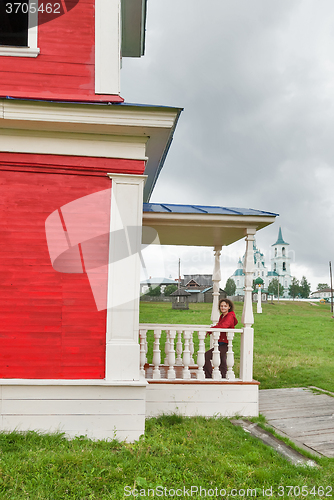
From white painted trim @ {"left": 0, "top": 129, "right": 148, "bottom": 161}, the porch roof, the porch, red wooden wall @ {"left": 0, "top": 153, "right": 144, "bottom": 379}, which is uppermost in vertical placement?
white painted trim @ {"left": 0, "top": 129, "right": 148, "bottom": 161}

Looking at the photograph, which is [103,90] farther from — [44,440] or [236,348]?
[236,348]

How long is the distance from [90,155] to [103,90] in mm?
979

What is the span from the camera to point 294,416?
20.2 feet

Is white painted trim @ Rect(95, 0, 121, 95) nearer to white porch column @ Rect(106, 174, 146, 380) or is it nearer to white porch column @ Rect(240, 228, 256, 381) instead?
white porch column @ Rect(106, 174, 146, 380)

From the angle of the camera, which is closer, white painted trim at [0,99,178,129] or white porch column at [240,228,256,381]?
white painted trim at [0,99,178,129]

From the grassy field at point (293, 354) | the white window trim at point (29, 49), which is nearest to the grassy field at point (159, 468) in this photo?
the grassy field at point (293, 354)

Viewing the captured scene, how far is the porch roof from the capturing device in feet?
19.8

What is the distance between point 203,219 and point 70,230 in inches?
85.3

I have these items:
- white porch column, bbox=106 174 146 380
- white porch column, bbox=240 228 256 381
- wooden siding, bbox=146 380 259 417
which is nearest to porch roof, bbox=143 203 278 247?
white porch column, bbox=240 228 256 381

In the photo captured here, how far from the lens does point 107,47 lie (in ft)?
17.7

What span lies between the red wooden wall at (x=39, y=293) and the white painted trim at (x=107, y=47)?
47.7 inches

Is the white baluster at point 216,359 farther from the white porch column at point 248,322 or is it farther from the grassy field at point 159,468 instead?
the grassy field at point 159,468

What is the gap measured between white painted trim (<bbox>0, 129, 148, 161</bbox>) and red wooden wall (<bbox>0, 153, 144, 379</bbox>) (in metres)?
0.11

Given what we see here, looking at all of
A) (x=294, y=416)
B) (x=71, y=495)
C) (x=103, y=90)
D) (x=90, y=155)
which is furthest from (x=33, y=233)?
(x=294, y=416)
